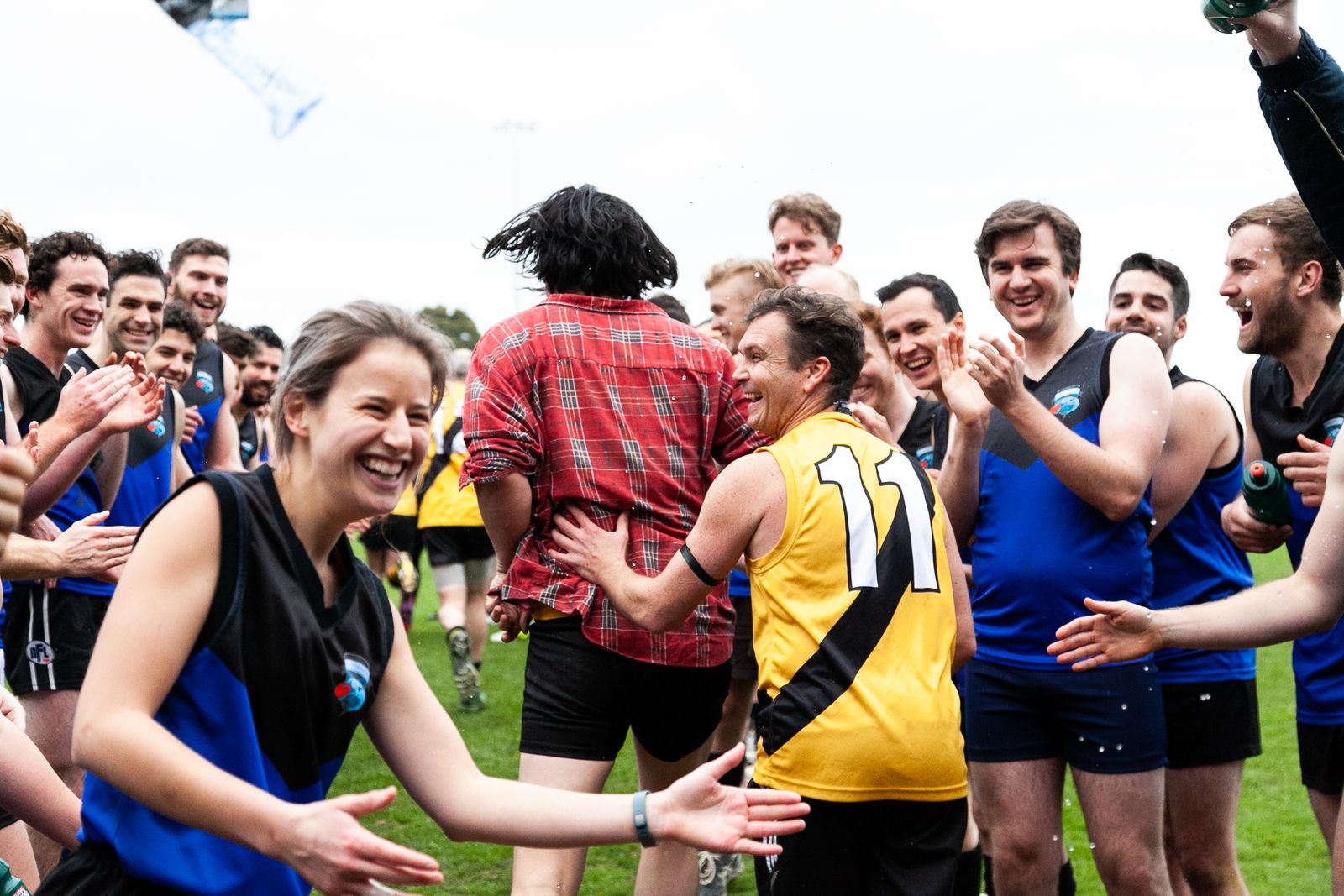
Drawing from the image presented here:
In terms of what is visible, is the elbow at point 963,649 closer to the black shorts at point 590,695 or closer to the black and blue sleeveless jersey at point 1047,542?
the black and blue sleeveless jersey at point 1047,542

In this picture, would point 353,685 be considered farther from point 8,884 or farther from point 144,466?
point 144,466

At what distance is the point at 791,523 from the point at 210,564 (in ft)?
5.43

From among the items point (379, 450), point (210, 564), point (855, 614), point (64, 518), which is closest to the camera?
point (210, 564)

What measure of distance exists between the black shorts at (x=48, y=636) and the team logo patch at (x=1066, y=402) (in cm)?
358

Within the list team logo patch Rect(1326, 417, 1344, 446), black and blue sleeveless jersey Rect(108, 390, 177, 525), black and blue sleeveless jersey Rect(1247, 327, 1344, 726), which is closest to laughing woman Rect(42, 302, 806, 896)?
black and blue sleeveless jersey Rect(1247, 327, 1344, 726)

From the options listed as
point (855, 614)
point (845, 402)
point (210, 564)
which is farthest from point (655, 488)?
point (210, 564)

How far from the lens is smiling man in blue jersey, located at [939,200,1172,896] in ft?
13.3

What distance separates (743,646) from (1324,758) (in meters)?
2.66

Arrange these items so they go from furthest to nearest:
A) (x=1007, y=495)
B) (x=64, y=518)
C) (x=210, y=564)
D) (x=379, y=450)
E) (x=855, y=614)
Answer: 1. (x=64, y=518)
2. (x=1007, y=495)
3. (x=855, y=614)
4. (x=379, y=450)
5. (x=210, y=564)

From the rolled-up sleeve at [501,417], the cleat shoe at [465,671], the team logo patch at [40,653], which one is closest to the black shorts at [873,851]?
the rolled-up sleeve at [501,417]

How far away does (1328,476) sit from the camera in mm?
3480

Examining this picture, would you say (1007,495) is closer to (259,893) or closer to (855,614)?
(855,614)

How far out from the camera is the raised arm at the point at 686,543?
3.57 meters

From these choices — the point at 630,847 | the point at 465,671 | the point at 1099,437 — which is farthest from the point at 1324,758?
the point at 465,671
